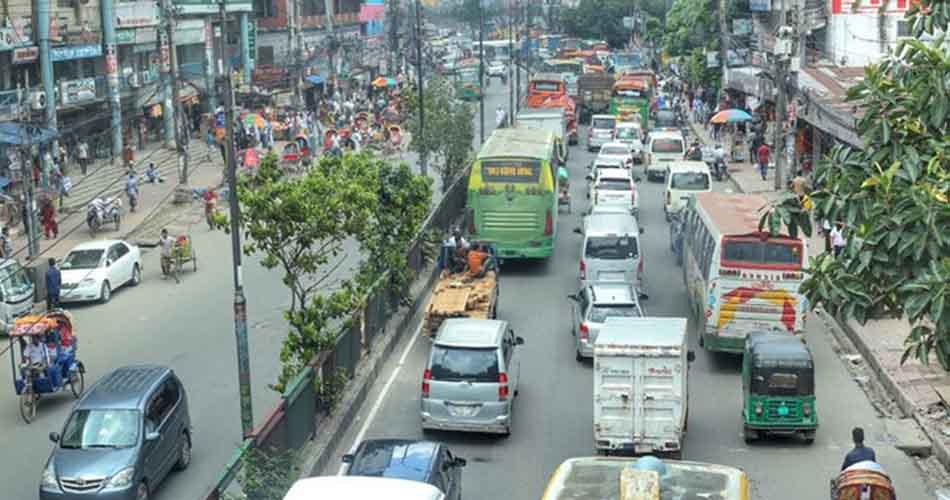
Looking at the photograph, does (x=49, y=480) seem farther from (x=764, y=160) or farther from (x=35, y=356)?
(x=764, y=160)

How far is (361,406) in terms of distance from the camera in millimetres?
22328

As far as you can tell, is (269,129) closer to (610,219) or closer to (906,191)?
(610,219)

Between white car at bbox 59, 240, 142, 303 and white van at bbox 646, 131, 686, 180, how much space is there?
23.0 meters

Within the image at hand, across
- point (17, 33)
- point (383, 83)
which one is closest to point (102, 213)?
point (17, 33)

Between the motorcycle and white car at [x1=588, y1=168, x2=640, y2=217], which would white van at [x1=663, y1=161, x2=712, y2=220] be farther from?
the motorcycle

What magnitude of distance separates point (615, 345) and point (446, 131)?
1036 inches

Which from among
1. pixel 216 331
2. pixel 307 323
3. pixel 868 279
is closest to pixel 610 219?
pixel 216 331

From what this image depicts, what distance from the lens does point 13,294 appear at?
93.2ft

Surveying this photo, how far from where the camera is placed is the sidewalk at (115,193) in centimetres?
3853

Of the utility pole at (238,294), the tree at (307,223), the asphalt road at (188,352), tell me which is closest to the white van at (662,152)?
the asphalt road at (188,352)

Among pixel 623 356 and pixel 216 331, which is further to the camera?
pixel 216 331

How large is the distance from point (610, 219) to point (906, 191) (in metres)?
18.2

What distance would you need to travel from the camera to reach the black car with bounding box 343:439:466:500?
15305 millimetres

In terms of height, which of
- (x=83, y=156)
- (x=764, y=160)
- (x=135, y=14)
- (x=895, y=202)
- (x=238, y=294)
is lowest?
(x=764, y=160)
